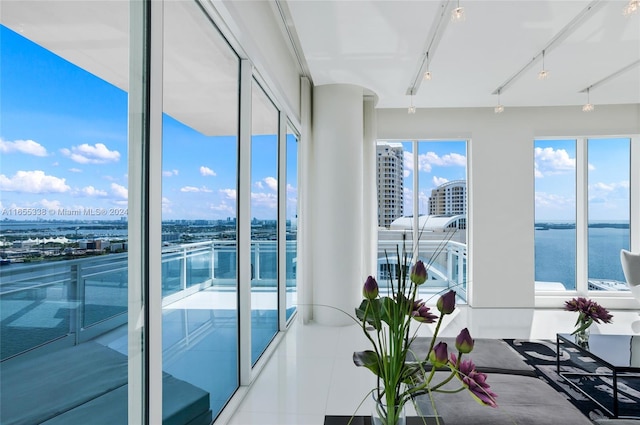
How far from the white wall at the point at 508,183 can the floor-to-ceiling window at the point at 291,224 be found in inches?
111

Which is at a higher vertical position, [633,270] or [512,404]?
[633,270]

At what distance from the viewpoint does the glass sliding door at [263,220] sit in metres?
3.07

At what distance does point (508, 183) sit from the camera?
221 inches

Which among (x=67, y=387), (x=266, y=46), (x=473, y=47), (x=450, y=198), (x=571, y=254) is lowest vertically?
(x=571, y=254)

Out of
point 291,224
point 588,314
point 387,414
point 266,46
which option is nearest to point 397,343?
point 387,414

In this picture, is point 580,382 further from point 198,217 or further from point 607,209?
point 607,209

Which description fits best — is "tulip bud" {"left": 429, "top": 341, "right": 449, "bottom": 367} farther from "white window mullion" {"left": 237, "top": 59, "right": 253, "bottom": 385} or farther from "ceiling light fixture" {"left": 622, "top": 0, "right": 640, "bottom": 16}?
"ceiling light fixture" {"left": 622, "top": 0, "right": 640, "bottom": 16}

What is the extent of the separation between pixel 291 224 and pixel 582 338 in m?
3.00

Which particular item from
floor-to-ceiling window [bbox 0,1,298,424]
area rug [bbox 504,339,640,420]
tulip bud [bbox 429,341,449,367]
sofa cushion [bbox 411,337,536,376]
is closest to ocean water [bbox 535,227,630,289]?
area rug [bbox 504,339,640,420]

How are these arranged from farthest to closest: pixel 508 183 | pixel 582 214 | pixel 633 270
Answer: pixel 582 214
pixel 508 183
pixel 633 270

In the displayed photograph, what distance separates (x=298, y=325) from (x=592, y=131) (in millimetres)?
5334

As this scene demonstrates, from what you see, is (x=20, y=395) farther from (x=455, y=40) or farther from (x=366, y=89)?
(x=366, y=89)

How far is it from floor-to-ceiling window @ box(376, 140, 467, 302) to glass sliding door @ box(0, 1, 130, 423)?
4.94 m

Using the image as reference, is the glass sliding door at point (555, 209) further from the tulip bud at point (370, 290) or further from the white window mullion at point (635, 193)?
the tulip bud at point (370, 290)
